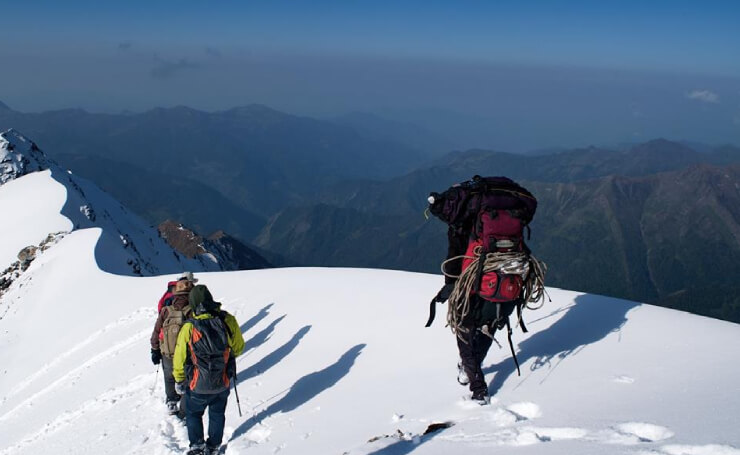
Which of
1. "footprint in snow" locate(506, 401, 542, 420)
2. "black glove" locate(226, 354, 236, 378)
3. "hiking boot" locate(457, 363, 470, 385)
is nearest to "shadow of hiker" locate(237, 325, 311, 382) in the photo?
"black glove" locate(226, 354, 236, 378)

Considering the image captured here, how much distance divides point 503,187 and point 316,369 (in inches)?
225

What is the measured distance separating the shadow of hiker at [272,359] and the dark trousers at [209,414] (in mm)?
3055

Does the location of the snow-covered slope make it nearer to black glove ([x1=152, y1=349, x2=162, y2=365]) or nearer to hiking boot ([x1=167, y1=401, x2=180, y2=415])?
black glove ([x1=152, y1=349, x2=162, y2=365])

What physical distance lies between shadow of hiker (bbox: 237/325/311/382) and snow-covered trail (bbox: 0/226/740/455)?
0.04 metres

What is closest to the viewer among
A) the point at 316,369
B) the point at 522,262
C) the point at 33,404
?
the point at 522,262

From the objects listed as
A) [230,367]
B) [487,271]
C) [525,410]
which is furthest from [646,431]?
[230,367]

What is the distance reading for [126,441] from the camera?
30.4 feet

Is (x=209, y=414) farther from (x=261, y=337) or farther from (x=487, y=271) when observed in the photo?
(x=261, y=337)

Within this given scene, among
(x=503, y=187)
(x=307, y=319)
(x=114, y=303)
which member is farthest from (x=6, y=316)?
(x=503, y=187)

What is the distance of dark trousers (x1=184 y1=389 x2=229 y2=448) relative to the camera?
786cm

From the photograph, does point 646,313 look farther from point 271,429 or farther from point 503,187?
point 271,429

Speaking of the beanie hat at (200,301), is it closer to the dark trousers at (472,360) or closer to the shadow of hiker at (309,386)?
the shadow of hiker at (309,386)

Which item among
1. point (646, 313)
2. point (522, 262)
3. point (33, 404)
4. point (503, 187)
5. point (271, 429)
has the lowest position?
point (33, 404)

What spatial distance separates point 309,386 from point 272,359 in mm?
2145
